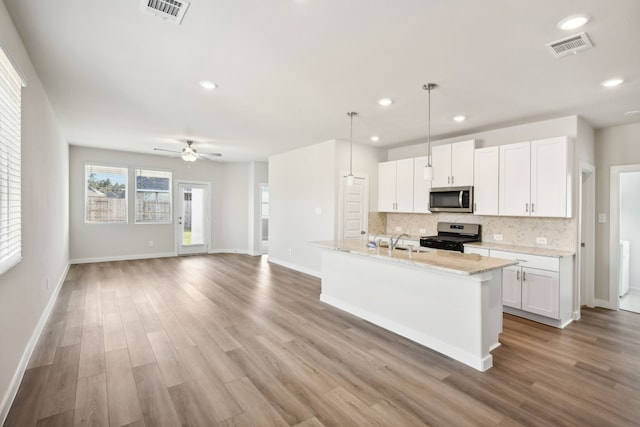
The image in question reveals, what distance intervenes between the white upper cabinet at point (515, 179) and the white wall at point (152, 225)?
6721mm

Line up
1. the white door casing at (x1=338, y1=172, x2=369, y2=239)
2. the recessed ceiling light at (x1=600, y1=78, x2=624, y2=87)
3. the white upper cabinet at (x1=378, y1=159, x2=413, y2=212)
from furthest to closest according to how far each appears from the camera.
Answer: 1. the white door casing at (x1=338, y1=172, x2=369, y2=239)
2. the white upper cabinet at (x1=378, y1=159, x2=413, y2=212)
3. the recessed ceiling light at (x1=600, y1=78, x2=624, y2=87)

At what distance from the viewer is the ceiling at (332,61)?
6.82 feet

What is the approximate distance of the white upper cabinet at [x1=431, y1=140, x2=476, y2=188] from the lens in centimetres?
477

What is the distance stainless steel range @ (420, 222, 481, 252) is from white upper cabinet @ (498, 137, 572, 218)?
0.66m

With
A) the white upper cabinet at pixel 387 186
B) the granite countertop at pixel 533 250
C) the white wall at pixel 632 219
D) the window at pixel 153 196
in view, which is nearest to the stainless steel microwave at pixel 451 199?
the granite countertop at pixel 533 250

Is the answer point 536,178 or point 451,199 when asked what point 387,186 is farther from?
point 536,178

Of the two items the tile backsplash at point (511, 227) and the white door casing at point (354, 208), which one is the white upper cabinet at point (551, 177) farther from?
the white door casing at point (354, 208)

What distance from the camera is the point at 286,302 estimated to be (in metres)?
4.46

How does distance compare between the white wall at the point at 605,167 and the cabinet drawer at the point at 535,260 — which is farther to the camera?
the white wall at the point at 605,167

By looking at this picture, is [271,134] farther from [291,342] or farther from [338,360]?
[338,360]

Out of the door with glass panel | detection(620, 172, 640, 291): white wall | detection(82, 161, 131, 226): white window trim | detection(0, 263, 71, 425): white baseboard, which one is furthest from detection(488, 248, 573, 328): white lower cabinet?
detection(82, 161, 131, 226): white window trim

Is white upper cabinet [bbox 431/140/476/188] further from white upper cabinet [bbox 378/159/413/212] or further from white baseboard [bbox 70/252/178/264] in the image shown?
A: white baseboard [bbox 70/252/178/264]

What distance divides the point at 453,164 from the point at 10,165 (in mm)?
5195

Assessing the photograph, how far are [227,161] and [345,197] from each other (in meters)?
4.53
